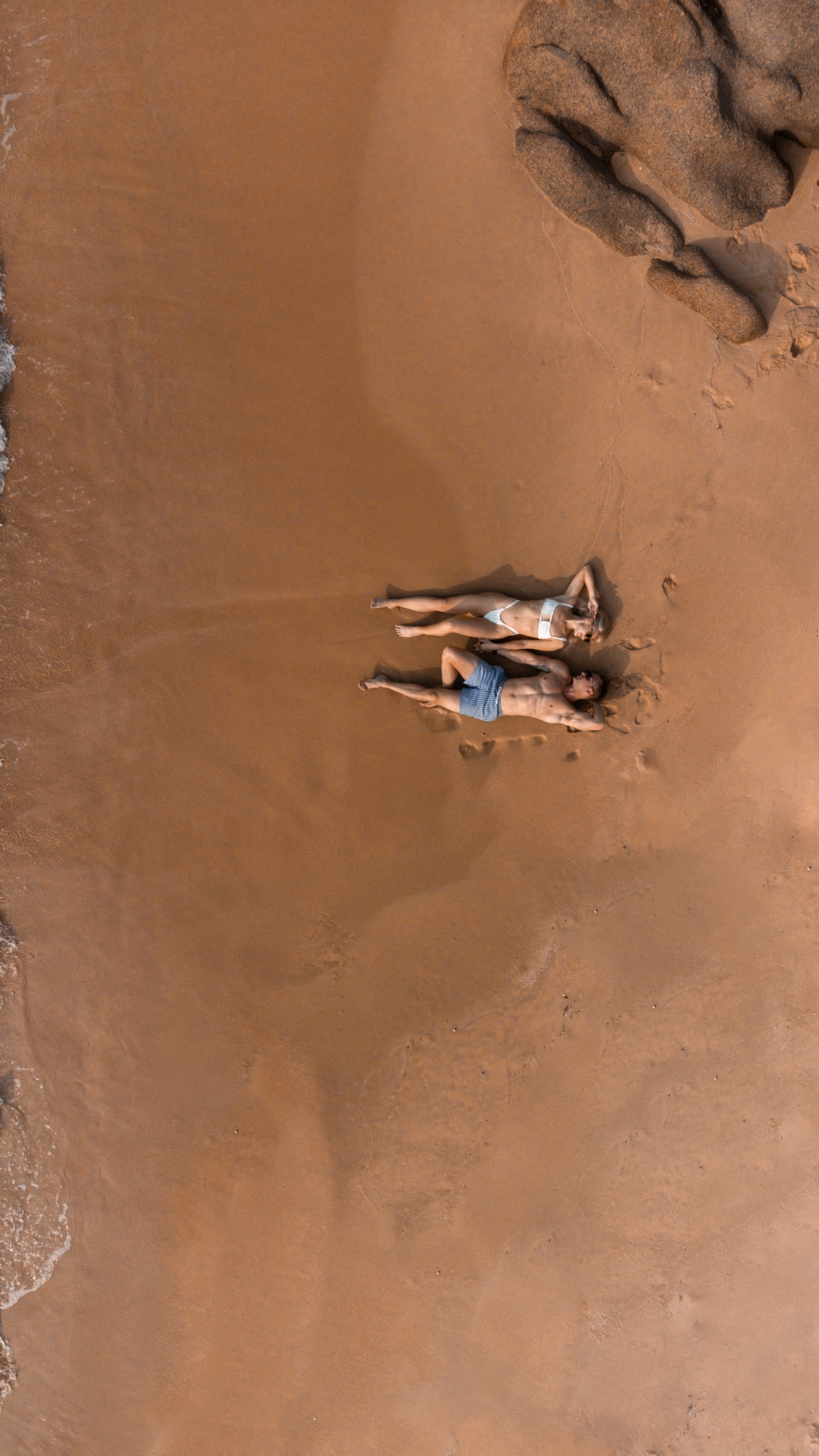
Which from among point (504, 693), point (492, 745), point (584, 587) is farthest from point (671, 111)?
point (492, 745)

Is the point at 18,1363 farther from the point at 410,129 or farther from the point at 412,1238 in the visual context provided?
the point at 410,129

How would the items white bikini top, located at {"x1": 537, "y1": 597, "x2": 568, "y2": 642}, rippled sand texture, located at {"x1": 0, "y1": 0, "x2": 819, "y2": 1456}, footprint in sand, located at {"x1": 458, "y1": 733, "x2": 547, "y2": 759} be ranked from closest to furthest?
white bikini top, located at {"x1": 537, "y1": 597, "x2": 568, "y2": 642} → rippled sand texture, located at {"x1": 0, "y1": 0, "x2": 819, "y2": 1456} → footprint in sand, located at {"x1": 458, "y1": 733, "x2": 547, "y2": 759}

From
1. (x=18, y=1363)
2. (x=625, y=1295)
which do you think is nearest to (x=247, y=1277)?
(x=18, y=1363)

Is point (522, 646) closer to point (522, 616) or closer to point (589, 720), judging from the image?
point (522, 616)

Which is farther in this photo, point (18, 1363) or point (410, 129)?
point (18, 1363)

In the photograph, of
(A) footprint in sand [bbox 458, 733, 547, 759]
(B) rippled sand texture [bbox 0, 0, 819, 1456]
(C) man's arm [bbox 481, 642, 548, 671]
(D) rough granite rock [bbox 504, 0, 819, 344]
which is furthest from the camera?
(A) footprint in sand [bbox 458, 733, 547, 759]

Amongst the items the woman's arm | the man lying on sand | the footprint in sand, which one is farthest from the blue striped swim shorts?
the woman's arm

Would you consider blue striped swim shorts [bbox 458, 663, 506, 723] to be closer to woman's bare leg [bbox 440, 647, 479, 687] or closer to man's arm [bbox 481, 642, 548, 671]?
woman's bare leg [bbox 440, 647, 479, 687]
